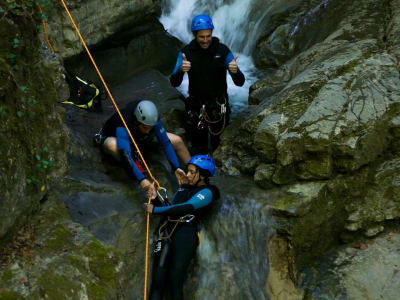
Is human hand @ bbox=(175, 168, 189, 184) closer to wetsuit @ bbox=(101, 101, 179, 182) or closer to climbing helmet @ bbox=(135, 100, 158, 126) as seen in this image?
wetsuit @ bbox=(101, 101, 179, 182)

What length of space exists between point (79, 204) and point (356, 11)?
18.7ft

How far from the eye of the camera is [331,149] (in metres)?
5.30

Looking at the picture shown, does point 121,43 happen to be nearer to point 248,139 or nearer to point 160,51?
point 160,51

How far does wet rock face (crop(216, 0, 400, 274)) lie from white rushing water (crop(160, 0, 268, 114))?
295cm

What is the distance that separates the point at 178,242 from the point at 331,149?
2.15 metres

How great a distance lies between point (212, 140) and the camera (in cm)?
734

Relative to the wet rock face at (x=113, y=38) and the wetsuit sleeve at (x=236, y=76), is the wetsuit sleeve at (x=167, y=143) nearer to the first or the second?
the wetsuit sleeve at (x=236, y=76)

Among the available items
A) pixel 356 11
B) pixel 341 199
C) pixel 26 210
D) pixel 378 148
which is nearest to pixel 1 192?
pixel 26 210

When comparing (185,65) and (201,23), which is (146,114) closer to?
(185,65)

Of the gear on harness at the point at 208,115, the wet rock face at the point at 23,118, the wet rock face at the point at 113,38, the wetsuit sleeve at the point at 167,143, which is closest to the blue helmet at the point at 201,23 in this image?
the gear on harness at the point at 208,115

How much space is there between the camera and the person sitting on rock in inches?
206

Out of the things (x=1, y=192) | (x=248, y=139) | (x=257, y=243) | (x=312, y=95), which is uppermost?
(x=1, y=192)

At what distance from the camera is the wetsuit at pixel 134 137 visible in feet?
17.3

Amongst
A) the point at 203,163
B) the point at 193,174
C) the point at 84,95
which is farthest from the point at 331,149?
the point at 84,95
